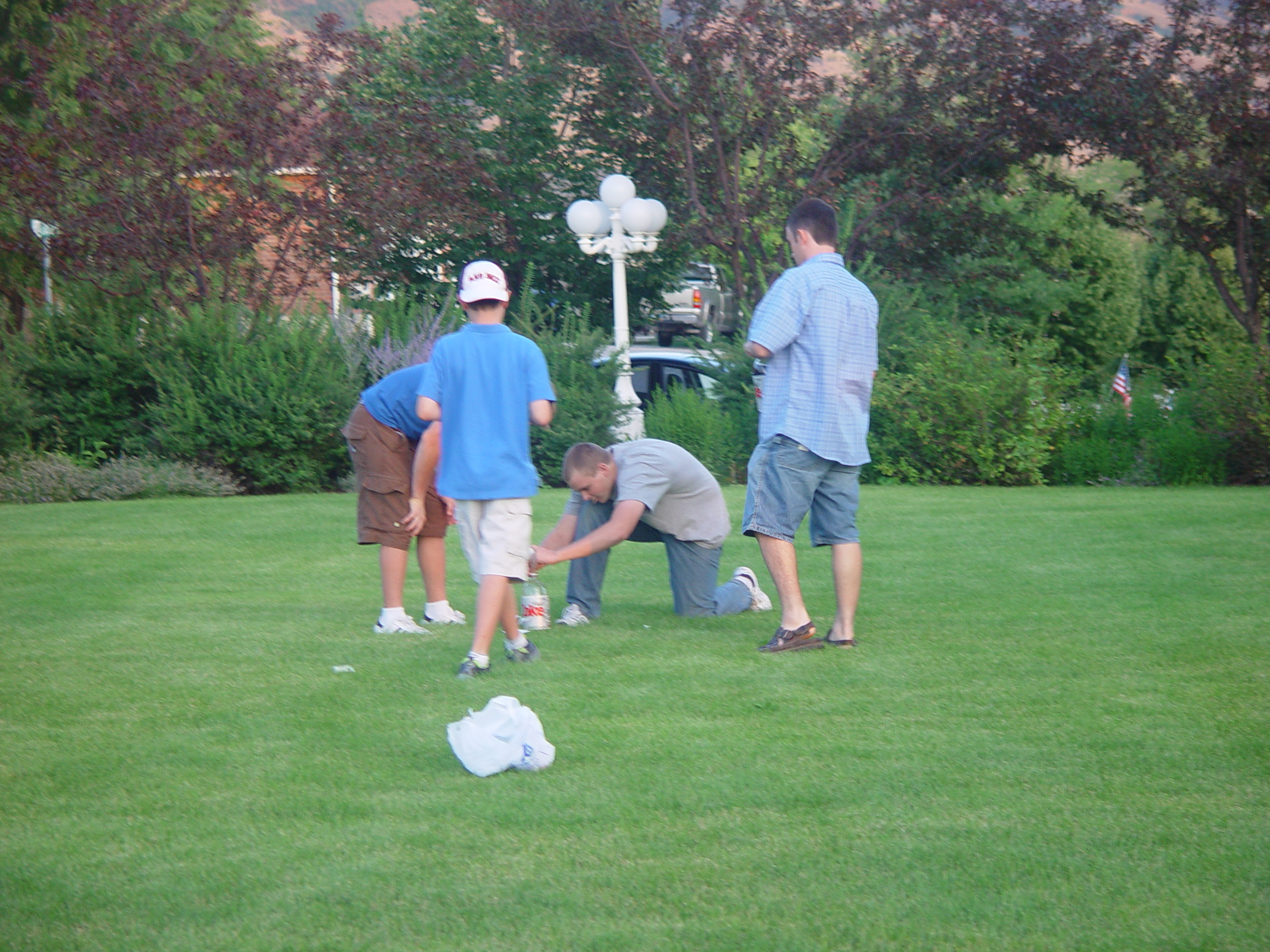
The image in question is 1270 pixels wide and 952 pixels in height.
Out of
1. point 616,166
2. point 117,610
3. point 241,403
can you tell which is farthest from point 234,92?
point 117,610

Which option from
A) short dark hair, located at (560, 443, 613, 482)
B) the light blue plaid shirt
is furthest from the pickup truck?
the light blue plaid shirt

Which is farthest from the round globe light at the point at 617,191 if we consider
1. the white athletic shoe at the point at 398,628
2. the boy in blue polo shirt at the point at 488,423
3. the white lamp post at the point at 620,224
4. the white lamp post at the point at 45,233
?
the boy in blue polo shirt at the point at 488,423

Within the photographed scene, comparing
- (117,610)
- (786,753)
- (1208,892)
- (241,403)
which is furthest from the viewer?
(241,403)

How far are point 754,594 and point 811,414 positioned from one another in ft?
5.18

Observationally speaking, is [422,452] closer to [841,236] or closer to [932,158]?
[841,236]

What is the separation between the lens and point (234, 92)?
13.8 m

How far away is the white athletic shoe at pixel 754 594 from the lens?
22.5 ft

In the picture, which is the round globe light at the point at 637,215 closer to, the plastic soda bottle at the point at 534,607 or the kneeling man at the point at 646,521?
the kneeling man at the point at 646,521

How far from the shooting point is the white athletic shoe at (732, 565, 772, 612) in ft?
22.5

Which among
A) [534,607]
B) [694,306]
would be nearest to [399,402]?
[534,607]

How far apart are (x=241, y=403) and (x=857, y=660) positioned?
8.93 metres

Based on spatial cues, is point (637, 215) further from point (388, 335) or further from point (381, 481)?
point (381, 481)

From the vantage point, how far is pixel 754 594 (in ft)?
22.5

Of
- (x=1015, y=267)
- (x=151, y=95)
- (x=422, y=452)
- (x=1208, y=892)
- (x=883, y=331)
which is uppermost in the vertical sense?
(x=151, y=95)
